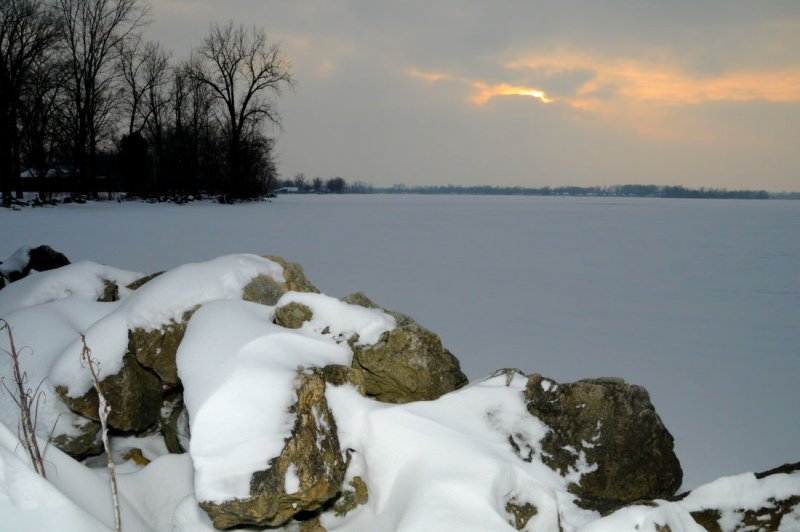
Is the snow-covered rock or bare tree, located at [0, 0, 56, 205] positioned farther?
bare tree, located at [0, 0, 56, 205]

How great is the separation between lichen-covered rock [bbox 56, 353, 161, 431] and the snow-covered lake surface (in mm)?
4026

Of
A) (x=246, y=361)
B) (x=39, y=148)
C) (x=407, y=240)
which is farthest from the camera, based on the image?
(x=39, y=148)

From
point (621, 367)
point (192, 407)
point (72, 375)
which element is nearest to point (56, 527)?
point (192, 407)

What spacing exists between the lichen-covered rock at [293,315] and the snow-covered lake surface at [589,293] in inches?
120

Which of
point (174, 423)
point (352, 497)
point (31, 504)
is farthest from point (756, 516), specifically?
point (174, 423)

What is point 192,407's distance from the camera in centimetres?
360

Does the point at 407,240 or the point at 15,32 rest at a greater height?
the point at 15,32

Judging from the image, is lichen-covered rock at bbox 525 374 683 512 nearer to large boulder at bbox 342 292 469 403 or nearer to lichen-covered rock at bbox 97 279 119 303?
large boulder at bbox 342 292 469 403

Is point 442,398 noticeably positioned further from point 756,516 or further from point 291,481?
point 756,516

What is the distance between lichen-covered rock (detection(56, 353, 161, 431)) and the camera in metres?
4.98

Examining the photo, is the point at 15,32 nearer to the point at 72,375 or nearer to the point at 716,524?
the point at 72,375

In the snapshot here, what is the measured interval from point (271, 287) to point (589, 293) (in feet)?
25.9

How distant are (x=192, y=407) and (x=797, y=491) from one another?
3.98 meters

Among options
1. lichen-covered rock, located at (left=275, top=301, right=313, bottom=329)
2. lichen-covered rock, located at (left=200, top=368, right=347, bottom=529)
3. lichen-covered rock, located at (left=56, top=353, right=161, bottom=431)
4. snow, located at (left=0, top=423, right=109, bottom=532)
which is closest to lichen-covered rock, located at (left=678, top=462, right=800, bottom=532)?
lichen-covered rock, located at (left=200, top=368, right=347, bottom=529)
